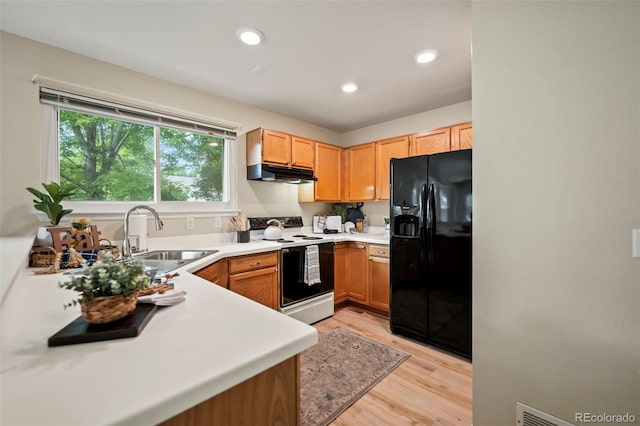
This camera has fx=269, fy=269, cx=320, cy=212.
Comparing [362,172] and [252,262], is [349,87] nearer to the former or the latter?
[362,172]

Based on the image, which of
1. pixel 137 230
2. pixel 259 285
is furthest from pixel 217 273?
pixel 137 230

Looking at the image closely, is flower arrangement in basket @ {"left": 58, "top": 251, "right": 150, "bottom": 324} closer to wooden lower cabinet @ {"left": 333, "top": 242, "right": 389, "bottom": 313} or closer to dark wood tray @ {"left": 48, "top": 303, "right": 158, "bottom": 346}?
dark wood tray @ {"left": 48, "top": 303, "right": 158, "bottom": 346}

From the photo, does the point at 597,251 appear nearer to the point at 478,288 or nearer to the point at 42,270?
the point at 478,288

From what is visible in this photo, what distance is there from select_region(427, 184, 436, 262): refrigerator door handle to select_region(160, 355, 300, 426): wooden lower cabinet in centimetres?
190

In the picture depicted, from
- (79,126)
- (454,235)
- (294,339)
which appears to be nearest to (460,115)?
(454,235)

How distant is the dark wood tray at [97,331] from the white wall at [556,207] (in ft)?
4.87

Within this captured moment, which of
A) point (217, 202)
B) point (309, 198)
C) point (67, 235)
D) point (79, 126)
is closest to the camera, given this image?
point (67, 235)

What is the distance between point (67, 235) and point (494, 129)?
8.28ft

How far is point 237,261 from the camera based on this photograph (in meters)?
2.30

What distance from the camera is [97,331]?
687mm

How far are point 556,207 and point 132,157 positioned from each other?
3.02 m

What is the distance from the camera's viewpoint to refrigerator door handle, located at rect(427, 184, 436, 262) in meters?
2.32

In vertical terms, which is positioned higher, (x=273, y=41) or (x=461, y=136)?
(x=273, y=41)

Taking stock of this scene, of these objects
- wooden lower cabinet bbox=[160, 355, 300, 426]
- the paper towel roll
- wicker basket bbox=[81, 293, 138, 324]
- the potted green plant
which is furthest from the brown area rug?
the potted green plant
